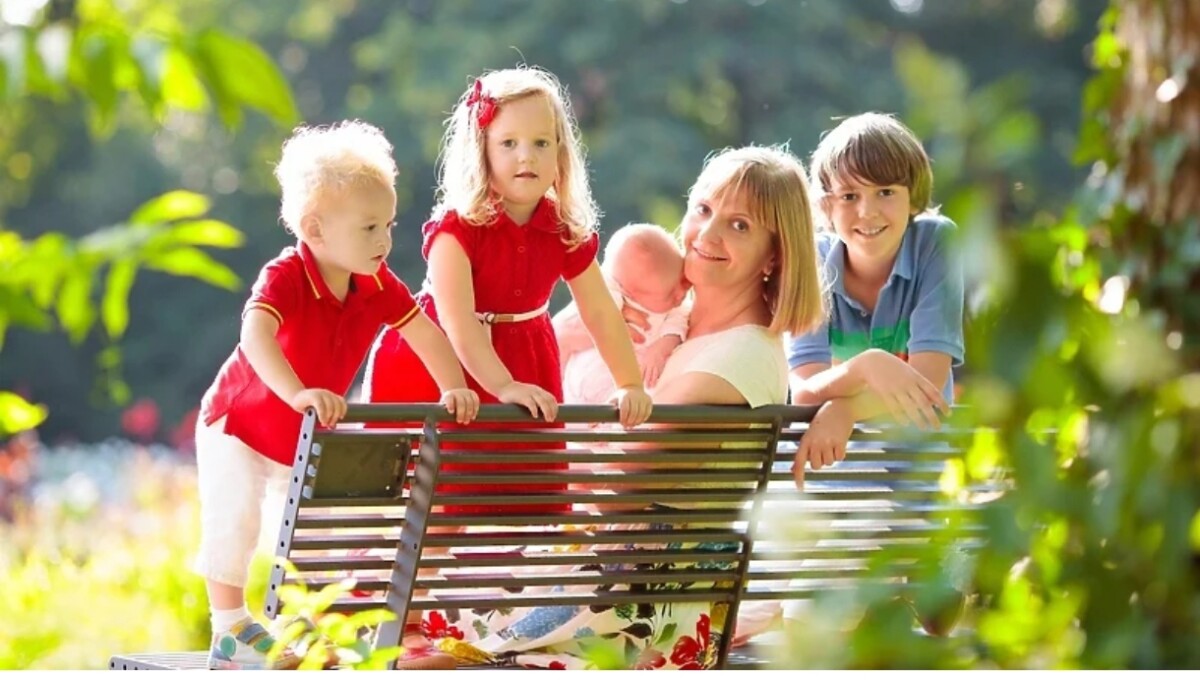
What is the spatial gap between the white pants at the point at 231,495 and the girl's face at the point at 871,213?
3.98 ft

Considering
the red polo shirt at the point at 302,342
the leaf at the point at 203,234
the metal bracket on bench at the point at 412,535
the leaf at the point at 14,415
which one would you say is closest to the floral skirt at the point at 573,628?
the metal bracket on bench at the point at 412,535

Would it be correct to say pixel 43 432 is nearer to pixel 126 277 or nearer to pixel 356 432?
pixel 356 432

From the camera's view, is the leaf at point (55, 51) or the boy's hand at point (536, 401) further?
the boy's hand at point (536, 401)

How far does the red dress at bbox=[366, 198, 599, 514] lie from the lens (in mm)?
3162

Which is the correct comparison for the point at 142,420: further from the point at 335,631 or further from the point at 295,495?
the point at 335,631

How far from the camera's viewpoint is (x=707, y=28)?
19.0 metres

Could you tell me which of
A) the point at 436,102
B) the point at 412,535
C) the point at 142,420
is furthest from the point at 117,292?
the point at 436,102

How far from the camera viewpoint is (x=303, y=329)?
305 centimetres

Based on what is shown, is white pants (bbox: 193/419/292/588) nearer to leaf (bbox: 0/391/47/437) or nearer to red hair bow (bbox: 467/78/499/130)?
red hair bow (bbox: 467/78/499/130)

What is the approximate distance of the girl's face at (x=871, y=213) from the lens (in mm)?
3451

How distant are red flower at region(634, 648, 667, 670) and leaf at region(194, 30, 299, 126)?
2.12m

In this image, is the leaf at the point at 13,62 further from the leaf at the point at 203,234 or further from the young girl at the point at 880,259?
the young girl at the point at 880,259

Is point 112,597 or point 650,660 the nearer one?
point 650,660

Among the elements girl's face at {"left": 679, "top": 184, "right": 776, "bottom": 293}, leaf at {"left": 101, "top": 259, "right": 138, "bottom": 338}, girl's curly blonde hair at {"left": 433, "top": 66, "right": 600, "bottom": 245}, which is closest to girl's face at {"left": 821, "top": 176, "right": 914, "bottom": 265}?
girl's face at {"left": 679, "top": 184, "right": 776, "bottom": 293}
